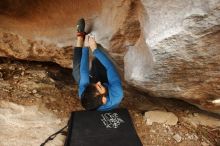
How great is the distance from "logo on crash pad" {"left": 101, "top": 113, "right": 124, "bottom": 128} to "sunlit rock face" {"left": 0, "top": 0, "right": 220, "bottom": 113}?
338 millimetres

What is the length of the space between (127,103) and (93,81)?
1.56ft

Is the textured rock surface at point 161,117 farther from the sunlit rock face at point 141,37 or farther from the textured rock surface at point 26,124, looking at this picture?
the textured rock surface at point 26,124

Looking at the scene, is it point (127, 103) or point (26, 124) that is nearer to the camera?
point (26, 124)

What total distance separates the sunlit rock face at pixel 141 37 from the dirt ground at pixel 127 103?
195mm

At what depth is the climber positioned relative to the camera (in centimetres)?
260

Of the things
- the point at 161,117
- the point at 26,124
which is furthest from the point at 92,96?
the point at 161,117

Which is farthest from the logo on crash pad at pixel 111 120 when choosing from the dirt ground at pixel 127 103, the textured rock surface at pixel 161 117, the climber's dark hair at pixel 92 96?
the textured rock surface at pixel 161 117

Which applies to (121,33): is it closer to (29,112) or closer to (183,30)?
(183,30)

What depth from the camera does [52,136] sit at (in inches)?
98.0

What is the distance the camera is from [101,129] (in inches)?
98.3

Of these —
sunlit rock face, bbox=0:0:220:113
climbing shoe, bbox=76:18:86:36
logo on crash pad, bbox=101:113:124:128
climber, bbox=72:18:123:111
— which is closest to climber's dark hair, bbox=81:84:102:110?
climber, bbox=72:18:123:111

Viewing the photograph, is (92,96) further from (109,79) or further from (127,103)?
(127,103)

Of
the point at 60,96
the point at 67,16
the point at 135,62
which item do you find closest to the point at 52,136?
the point at 60,96

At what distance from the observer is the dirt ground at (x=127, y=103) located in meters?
2.79
